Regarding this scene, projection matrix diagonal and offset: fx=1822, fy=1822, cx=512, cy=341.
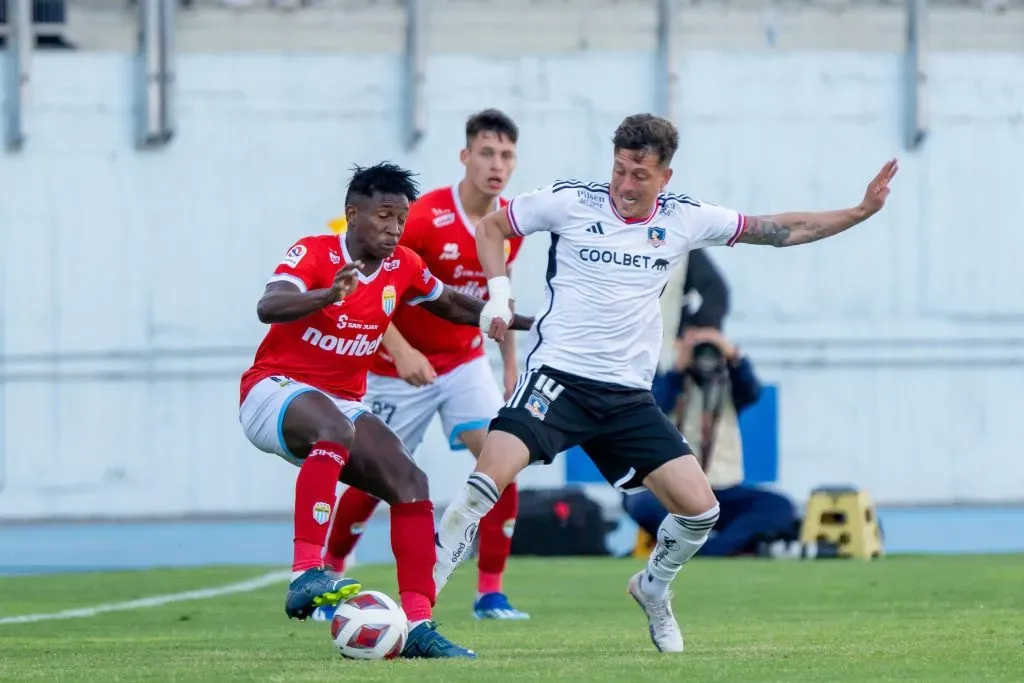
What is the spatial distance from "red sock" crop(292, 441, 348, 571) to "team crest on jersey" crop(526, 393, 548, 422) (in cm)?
66

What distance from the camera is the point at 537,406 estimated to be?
6.35 metres

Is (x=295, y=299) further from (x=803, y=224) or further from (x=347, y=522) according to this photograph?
(x=347, y=522)

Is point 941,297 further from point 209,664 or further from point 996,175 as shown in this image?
point 209,664

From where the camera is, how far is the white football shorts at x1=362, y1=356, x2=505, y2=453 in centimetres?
862

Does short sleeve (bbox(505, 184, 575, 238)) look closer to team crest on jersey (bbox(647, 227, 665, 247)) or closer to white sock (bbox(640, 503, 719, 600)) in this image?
team crest on jersey (bbox(647, 227, 665, 247))

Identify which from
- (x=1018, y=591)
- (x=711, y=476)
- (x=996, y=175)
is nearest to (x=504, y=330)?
(x=1018, y=591)

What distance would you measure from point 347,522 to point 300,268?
2451mm

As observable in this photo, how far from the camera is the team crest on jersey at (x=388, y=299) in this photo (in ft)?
22.3

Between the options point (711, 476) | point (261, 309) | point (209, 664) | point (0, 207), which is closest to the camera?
point (209, 664)

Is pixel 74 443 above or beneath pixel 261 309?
beneath

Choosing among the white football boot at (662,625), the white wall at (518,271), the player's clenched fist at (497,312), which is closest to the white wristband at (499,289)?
the player's clenched fist at (497,312)

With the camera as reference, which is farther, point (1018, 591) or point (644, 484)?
point (1018, 591)

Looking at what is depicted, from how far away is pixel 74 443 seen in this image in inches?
757

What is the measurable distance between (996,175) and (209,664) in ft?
53.2
